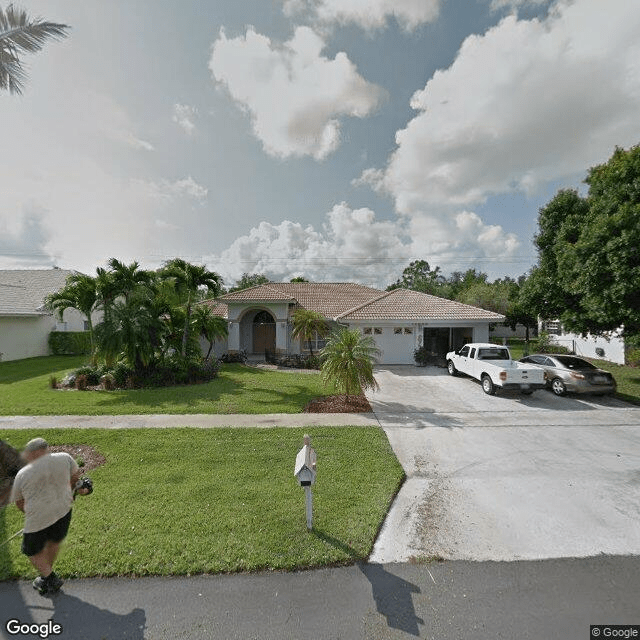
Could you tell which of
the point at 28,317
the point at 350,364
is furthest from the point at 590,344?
the point at 28,317

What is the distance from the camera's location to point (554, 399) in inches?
430

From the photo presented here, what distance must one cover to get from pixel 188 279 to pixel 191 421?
7.62m

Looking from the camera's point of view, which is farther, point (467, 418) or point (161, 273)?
point (161, 273)

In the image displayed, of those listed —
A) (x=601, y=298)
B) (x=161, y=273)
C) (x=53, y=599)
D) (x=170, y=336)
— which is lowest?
(x=53, y=599)

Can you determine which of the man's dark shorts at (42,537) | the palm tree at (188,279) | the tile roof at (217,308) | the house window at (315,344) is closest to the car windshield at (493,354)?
the house window at (315,344)

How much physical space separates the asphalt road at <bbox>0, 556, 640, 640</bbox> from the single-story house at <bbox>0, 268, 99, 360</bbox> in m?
22.5

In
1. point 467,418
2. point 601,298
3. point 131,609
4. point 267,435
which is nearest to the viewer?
point 131,609

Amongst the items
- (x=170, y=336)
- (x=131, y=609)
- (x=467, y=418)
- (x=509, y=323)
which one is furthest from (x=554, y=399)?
(x=509, y=323)

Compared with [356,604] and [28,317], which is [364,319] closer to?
[356,604]

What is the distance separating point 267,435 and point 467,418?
5.78 metres

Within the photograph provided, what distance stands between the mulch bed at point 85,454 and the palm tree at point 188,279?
7.86m

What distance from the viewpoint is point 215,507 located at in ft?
15.3

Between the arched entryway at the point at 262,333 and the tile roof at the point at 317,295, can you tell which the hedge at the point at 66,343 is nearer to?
the tile roof at the point at 317,295

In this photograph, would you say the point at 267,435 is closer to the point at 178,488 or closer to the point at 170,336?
the point at 178,488
